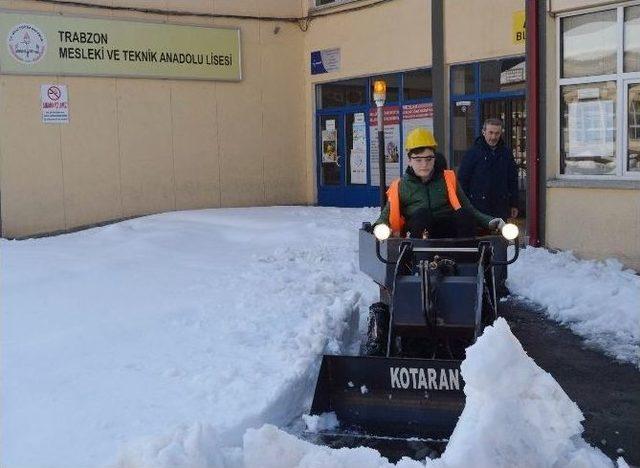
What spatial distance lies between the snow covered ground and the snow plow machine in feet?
1.32

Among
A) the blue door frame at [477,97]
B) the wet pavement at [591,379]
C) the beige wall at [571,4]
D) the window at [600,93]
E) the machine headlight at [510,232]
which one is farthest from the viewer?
the blue door frame at [477,97]

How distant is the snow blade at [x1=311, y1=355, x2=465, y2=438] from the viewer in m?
4.70

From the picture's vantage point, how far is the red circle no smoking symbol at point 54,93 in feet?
46.3

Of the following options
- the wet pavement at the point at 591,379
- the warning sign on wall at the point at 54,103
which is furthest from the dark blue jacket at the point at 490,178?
the warning sign on wall at the point at 54,103

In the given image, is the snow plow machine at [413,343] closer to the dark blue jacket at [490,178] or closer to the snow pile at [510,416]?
the snow pile at [510,416]

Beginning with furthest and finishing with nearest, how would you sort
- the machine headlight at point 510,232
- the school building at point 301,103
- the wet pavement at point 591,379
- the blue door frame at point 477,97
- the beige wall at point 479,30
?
the blue door frame at point 477,97
the beige wall at point 479,30
the school building at point 301,103
the machine headlight at point 510,232
the wet pavement at point 591,379

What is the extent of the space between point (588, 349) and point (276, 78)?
1140 centimetres

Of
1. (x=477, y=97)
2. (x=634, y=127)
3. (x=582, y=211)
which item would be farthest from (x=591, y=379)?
(x=477, y=97)

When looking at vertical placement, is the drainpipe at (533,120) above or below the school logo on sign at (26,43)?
below

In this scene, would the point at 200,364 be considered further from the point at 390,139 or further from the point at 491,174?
the point at 390,139

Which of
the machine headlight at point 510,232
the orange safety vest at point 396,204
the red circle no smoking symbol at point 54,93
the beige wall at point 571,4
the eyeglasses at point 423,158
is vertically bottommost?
the machine headlight at point 510,232

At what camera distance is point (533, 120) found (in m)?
10.9

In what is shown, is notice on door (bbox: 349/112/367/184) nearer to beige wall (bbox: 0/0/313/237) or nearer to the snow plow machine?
beige wall (bbox: 0/0/313/237)

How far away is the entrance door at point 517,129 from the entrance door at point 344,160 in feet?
12.0
